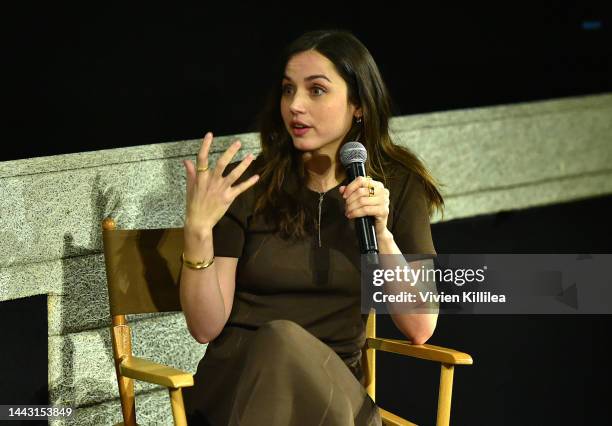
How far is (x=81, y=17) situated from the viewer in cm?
273

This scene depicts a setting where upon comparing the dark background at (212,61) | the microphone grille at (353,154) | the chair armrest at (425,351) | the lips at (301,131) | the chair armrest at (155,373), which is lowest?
Answer: the chair armrest at (155,373)

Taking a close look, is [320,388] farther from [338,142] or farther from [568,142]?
[568,142]

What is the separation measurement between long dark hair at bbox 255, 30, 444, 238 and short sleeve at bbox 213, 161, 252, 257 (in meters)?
0.05

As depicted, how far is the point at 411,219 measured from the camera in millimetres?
2551

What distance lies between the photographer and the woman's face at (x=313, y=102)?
249 centimetres

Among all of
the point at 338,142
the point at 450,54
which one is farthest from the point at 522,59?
the point at 338,142

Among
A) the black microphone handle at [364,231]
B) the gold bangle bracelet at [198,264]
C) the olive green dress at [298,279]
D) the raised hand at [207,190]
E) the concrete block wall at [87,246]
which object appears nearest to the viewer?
the black microphone handle at [364,231]

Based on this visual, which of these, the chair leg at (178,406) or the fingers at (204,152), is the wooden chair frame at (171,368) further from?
the fingers at (204,152)

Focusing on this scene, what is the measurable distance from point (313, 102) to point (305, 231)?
328mm

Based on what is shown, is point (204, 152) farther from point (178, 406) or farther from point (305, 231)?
point (178, 406)

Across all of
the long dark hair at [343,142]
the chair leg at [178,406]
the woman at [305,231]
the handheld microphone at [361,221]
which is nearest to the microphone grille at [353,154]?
the handheld microphone at [361,221]

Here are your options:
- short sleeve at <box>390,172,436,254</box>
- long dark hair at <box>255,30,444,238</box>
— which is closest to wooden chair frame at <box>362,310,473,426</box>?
short sleeve at <box>390,172,436,254</box>

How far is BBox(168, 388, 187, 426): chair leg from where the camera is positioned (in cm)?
225

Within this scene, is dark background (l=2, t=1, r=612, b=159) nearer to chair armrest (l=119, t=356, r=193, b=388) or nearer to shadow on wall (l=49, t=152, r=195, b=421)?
shadow on wall (l=49, t=152, r=195, b=421)
